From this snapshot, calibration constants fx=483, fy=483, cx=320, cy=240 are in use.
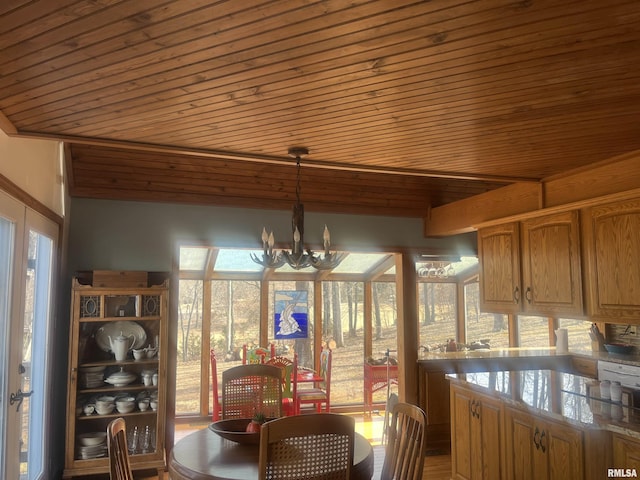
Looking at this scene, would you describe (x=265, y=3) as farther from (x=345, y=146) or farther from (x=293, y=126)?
(x=345, y=146)

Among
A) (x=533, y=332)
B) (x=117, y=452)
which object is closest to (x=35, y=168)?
(x=117, y=452)

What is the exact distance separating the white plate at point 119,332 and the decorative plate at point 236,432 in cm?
161

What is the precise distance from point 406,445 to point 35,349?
102 inches

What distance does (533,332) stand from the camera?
5891 mm

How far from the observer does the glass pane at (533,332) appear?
5809mm

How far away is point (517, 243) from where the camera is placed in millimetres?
3912

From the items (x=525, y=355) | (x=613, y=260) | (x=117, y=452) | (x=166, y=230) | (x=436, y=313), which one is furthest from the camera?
(x=436, y=313)

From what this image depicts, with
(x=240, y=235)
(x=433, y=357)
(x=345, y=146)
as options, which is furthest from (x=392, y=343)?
(x=345, y=146)

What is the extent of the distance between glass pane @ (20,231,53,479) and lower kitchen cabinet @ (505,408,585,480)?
306 centimetres

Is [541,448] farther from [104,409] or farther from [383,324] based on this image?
[383,324]

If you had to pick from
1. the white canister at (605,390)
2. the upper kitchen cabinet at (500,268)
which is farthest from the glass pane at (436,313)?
the white canister at (605,390)

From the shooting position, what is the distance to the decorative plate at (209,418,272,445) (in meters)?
2.60

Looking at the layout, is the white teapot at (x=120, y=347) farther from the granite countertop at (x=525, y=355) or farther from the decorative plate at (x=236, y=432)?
the granite countertop at (x=525, y=355)

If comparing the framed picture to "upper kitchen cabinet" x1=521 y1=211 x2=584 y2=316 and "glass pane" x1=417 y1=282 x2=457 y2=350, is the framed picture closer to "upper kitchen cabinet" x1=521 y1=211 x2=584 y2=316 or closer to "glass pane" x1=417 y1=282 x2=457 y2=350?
"glass pane" x1=417 y1=282 x2=457 y2=350
